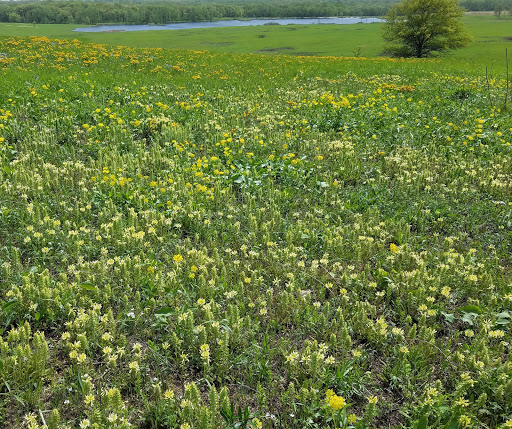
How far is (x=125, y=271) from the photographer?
469cm

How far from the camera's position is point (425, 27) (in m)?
50.3

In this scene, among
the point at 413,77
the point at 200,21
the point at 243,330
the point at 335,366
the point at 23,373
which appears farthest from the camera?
the point at 200,21

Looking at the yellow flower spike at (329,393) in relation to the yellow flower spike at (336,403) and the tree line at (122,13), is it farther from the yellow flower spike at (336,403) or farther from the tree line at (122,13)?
the tree line at (122,13)

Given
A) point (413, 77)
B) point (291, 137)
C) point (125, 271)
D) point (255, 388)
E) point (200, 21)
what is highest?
point (200, 21)

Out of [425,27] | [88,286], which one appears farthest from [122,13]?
[88,286]

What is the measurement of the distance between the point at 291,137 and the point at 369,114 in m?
3.45

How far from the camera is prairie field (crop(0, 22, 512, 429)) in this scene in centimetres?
339

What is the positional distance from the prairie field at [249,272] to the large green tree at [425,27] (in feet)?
162

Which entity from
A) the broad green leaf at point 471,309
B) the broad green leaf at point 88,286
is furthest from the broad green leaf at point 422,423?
the broad green leaf at point 88,286

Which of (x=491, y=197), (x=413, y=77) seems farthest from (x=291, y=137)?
(x=413, y=77)

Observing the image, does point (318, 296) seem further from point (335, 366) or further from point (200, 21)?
point (200, 21)

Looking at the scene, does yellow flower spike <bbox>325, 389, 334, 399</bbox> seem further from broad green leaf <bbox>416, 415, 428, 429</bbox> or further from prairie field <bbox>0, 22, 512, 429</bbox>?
broad green leaf <bbox>416, 415, 428, 429</bbox>

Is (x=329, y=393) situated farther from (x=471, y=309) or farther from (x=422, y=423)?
(x=471, y=309)

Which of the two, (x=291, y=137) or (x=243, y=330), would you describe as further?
(x=291, y=137)
